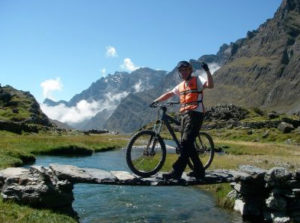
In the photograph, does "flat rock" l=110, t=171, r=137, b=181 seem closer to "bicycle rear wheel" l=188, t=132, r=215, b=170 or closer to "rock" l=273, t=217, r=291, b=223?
"bicycle rear wheel" l=188, t=132, r=215, b=170

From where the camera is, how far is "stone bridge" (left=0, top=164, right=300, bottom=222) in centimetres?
1584

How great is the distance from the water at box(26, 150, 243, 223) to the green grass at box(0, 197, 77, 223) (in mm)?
4409

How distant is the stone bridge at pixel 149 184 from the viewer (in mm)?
15836

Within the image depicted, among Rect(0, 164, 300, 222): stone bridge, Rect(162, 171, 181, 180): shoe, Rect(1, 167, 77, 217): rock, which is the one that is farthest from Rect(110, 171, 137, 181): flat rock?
Rect(1, 167, 77, 217): rock

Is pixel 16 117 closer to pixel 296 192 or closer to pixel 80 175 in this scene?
pixel 80 175

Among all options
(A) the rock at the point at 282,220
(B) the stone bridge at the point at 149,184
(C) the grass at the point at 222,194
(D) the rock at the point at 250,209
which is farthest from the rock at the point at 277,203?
(C) the grass at the point at 222,194

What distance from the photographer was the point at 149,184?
1758 centimetres

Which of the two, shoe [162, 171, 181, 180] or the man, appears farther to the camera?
shoe [162, 171, 181, 180]

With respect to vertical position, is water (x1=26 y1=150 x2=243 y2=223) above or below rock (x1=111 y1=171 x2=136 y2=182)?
below

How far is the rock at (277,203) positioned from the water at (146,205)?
5.97 ft

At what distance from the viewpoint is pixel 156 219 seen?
67.2 feet

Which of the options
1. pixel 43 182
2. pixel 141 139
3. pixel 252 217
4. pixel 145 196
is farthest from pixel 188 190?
pixel 43 182

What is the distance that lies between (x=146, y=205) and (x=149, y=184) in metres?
6.68

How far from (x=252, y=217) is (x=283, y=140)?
290 feet
